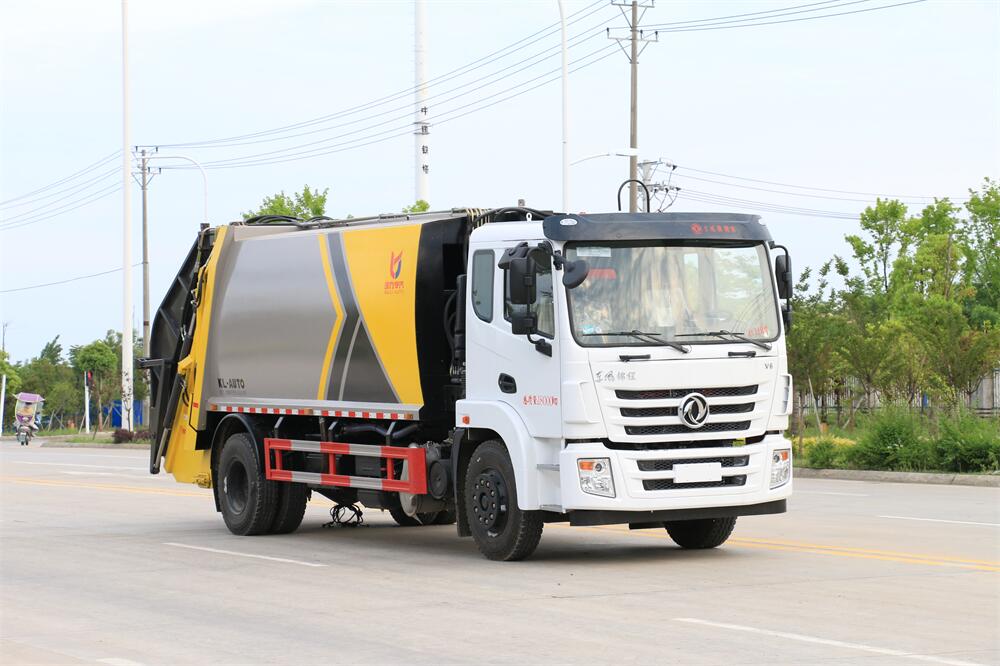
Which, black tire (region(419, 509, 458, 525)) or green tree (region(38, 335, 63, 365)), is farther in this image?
green tree (region(38, 335, 63, 365))

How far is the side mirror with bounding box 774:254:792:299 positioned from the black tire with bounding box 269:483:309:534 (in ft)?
20.5

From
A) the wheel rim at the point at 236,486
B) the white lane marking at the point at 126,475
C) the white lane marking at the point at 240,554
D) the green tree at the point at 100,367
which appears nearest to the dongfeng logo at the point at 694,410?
the white lane marking at the point at 240,554

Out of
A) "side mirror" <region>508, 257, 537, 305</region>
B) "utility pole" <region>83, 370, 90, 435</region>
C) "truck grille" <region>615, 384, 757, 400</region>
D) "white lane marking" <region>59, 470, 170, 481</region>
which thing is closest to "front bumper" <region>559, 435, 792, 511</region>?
"truck grille" <region>615, 384, 757, 400</region>

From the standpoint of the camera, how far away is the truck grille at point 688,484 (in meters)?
12.9

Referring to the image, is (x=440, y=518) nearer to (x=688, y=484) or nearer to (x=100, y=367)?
(x=688, y=484)

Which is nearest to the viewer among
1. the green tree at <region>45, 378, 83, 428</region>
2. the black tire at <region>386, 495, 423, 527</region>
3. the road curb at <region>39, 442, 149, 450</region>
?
the black tire at <region>386, 495, 423, 527</region>

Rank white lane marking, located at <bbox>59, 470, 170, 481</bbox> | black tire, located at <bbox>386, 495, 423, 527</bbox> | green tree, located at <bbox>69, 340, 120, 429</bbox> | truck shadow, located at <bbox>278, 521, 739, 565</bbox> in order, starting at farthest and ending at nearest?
green tree, located at <bbox>69, 340, 120, 429</bbox> → white lane marking, located at <bbox>59, 470, 170, 481</bbox> → black tire, located at <bbox>386, 495, 423, 527</bbox> → truck shadow, located at <bbox>278, 521, 739, 565</bbox>

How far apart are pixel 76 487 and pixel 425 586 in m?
16.1

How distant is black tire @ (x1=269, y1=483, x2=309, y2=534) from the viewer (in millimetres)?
17109

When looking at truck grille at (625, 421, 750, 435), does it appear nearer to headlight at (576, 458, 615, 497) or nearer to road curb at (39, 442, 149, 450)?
headlight at (576, 458, 615, 497)

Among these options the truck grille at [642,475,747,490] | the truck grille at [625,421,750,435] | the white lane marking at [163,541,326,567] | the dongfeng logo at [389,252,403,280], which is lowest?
the white lane marking at [163,541,326,567]

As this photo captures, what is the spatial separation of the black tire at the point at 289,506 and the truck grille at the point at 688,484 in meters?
5.53

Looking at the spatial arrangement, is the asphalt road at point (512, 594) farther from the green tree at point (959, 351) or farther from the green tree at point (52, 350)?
the green tree at point (52, 350)

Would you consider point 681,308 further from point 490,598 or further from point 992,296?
point 992,296
